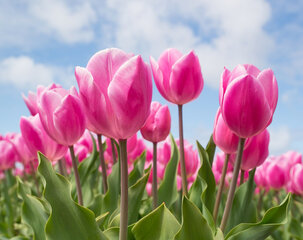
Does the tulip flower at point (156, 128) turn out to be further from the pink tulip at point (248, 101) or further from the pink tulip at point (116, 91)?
the pink tulip at point (116, 91)

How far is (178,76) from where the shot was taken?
4.14ft

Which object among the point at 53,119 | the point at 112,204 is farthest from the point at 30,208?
the point at 53,119

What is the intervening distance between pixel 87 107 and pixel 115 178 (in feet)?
2.14

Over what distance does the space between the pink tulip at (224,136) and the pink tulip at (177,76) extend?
0.13 metres

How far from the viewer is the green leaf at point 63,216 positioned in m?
1.00

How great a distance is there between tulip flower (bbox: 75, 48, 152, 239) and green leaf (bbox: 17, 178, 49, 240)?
461 millimetres

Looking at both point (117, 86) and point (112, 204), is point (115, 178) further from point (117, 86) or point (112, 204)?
point (117, 86)

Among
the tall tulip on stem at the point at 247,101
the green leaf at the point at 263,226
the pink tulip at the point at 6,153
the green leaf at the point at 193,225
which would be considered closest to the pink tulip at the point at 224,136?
the tall tulip on stem at the point at 247,101

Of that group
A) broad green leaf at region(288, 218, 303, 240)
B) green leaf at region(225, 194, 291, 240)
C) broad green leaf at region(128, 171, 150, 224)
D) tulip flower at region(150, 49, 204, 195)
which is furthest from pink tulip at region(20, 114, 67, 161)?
broad green leaf at region(288, 218, 303, 240)

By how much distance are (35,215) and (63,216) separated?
393 millimetres

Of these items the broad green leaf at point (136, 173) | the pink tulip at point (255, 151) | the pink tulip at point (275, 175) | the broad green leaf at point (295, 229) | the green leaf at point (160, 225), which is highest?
the pink tulip at point (255, 151)

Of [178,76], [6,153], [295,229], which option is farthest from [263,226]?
[6,153]

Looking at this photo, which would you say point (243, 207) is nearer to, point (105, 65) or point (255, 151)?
point (255, 151)

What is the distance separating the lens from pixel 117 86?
0.87 metres
